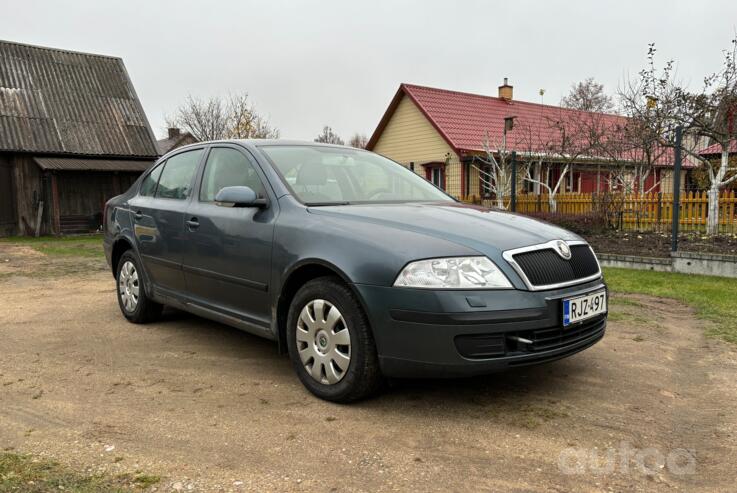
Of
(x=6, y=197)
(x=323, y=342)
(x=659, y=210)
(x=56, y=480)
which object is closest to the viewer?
(x=56, y=480)

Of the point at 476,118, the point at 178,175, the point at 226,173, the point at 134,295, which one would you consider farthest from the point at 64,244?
the point at 476,118

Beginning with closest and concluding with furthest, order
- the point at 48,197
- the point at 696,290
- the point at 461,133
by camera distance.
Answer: the point at 696,290, the point at 48,197, the point at 461,133

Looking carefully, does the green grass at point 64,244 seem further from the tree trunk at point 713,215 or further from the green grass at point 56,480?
the tree trunk at point 713,215

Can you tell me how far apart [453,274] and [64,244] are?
15.2m

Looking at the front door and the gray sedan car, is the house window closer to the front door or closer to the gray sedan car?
the gray sedan car

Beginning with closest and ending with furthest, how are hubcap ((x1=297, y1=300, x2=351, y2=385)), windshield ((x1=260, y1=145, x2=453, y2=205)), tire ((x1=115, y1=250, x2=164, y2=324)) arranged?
hubcap ((x1=297, y1=300, x2=351, y2=385)) → windshield ((x1=260, y1=145, x2=453, y2=205)) → tire ((x1=115, y1=250, x2=164, y2=324))

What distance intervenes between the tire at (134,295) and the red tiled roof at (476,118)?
56.0 ft

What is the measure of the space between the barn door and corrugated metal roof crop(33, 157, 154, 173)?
94 cm

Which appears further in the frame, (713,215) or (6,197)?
(6,197)

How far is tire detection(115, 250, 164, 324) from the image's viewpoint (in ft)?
17.6

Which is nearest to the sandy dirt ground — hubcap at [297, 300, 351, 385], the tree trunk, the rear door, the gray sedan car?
hubcap at [297, 300, 351, 385]

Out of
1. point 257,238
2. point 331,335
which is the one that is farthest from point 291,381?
point 257,238

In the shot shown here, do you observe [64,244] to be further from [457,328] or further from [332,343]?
[457,328]

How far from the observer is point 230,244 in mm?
4035
